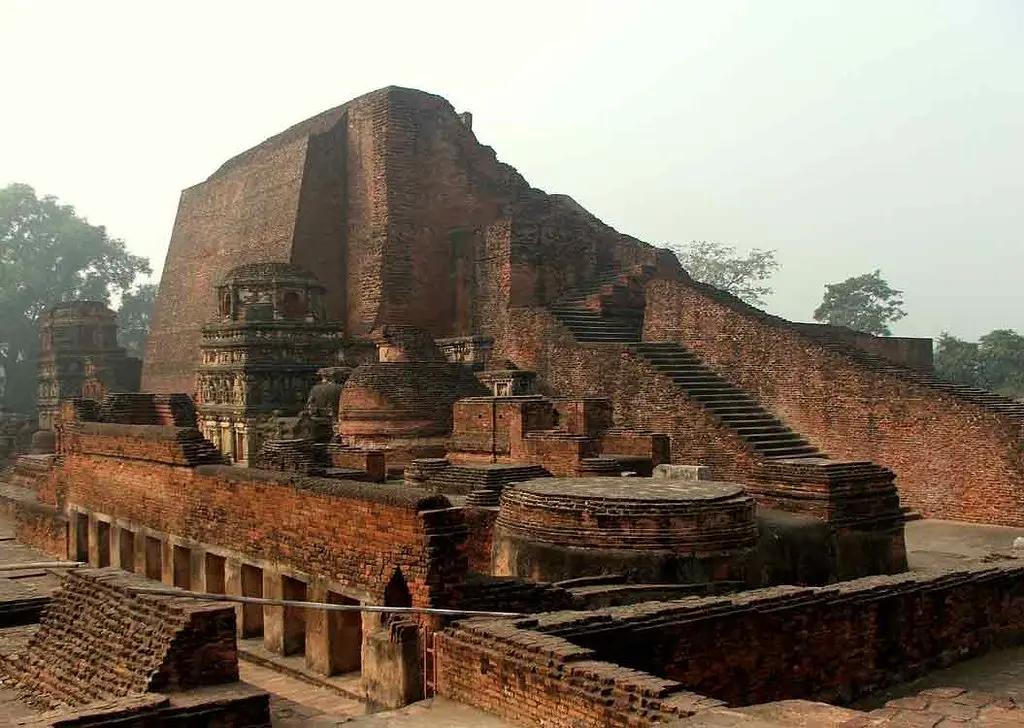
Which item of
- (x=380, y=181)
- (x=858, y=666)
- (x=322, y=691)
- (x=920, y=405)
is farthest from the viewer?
(x=380, y=181)

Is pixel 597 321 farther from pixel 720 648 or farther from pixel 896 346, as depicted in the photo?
pixel 720 648

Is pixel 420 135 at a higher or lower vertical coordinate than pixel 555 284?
higher

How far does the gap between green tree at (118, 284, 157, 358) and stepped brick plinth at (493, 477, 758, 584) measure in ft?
137

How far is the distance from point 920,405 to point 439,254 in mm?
12006

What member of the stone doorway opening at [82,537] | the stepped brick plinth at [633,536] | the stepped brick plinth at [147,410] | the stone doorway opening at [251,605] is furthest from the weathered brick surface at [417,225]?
the stepped brick plinth at [633,536]

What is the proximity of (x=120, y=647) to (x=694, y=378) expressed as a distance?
10.5 m

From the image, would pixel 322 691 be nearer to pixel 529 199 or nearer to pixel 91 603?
pixel 91 603

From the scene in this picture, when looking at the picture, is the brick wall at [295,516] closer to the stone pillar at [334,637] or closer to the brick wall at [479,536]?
the stone pillar at [334,637]

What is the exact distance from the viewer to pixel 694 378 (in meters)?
15.2

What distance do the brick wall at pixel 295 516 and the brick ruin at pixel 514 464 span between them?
0.03 metres

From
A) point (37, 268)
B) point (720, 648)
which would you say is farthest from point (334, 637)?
point (37, 268)

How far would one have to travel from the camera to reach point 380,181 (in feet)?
71.9

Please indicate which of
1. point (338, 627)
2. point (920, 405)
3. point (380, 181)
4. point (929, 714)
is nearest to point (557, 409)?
point (920, 405)

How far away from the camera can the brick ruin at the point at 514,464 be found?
6156mm
